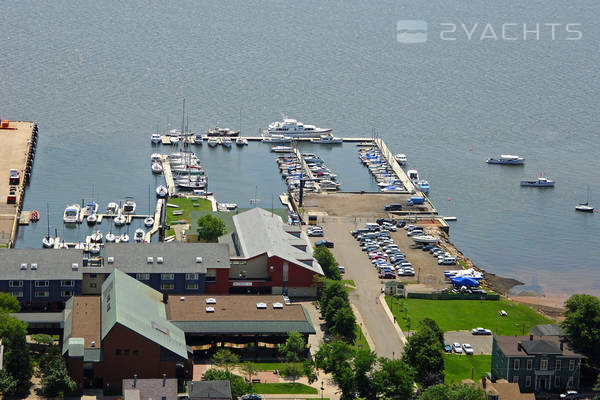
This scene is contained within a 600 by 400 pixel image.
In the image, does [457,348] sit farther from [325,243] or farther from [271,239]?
[325,243]

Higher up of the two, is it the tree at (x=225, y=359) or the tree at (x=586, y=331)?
the tree at (x=586, y=331)

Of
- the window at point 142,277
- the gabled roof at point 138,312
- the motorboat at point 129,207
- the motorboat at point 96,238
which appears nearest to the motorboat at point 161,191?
the motorboat at point 129,207

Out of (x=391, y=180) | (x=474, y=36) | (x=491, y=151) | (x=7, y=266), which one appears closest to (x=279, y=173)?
(x=391, y=180)

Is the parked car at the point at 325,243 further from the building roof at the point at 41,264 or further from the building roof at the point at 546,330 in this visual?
the building roof at the point at 546,330

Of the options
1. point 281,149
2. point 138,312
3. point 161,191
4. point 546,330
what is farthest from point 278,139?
point 138,312

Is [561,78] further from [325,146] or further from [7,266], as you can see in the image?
[7,266]

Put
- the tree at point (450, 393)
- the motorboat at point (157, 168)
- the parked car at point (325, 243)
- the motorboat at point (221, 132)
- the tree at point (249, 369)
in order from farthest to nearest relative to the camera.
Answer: the motorboat at point (221, 132) < the motorboat at point (157, 168) < the parked car at point (325, 243) < the tree at point (249, 369) < the tree at point (450, 393)

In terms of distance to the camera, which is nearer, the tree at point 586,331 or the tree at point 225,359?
the tree at point 225,359
